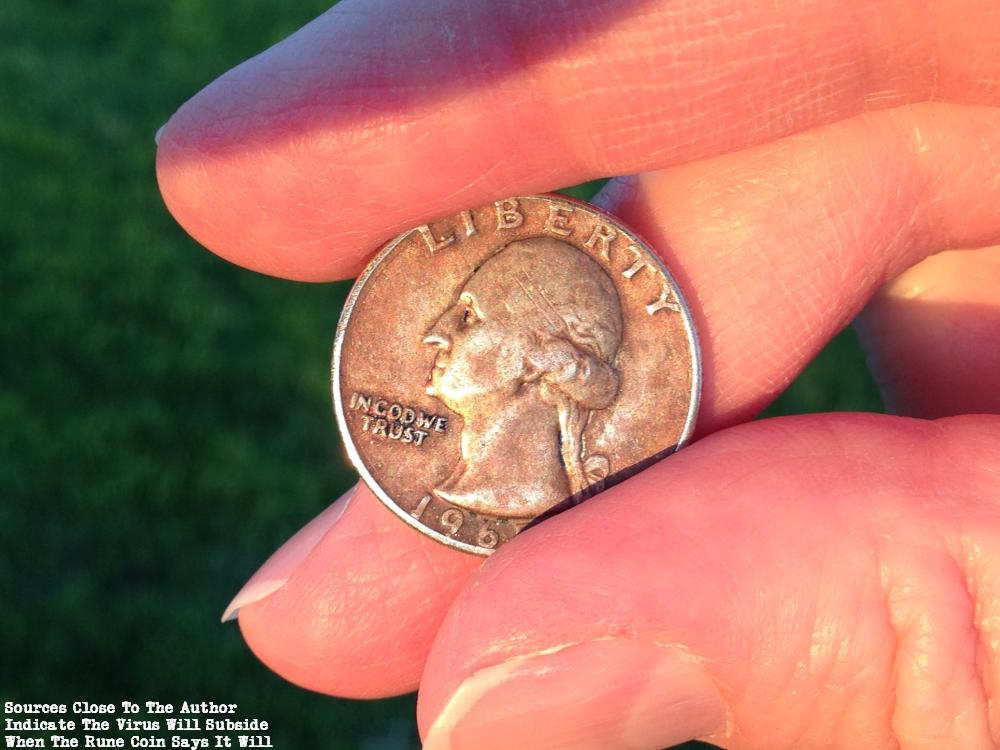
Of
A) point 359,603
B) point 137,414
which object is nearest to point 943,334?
point 359,603

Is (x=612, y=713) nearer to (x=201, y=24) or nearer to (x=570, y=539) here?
(x=570, y=539)

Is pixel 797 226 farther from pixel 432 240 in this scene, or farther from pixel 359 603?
pixel 359 603

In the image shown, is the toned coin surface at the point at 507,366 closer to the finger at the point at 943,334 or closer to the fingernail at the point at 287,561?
the fingernail at the point at 287,561

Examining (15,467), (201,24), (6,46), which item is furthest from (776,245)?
(6,46)

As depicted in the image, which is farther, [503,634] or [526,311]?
[526,311]

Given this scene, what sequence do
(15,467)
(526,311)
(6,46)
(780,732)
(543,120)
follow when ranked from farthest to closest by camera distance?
(6,46)
(15,467)
(526,311)
(543,120)
(780,732)

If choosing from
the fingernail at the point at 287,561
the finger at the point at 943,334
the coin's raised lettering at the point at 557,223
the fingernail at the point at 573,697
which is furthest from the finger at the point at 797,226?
the fingernail at the point at 287,561

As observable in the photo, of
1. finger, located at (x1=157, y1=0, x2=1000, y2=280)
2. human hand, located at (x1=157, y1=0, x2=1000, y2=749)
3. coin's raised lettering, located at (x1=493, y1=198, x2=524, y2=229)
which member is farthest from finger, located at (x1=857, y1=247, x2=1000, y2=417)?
coin's raised lettering, located at (x1=493, y1=198, x2=524, y2=229)

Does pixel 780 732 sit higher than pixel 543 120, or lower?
lower

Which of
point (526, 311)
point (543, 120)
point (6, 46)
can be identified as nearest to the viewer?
point (543, 120)
